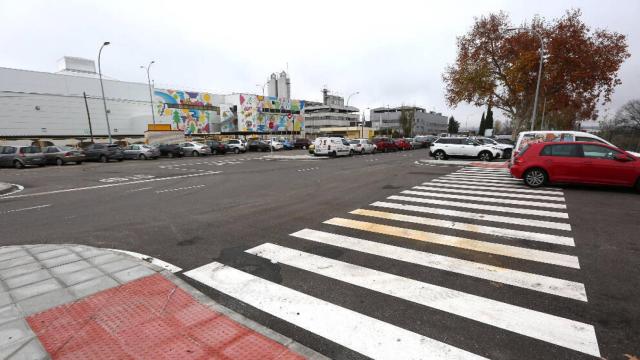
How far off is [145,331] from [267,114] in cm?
8172

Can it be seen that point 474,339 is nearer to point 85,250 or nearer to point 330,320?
point 330,320

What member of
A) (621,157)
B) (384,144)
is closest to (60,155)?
(384,144)

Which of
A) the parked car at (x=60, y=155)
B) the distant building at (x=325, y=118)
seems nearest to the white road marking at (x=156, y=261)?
the parked car at (x=60, y=155)

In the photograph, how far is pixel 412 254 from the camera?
4.86 m

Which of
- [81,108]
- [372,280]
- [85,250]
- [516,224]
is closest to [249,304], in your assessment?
[372,280]

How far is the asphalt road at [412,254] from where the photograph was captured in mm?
2979

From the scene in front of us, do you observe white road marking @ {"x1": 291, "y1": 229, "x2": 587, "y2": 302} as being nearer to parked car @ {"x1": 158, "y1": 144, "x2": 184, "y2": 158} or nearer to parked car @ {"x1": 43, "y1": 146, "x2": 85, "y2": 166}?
parked car @ {"x1": 43, "y1": 146, "x2": 85, "y2": 166}

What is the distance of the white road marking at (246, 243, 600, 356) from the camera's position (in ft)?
9.57

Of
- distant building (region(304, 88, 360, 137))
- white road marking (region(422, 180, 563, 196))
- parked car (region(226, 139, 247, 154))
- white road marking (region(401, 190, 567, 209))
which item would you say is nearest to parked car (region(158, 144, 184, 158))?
parked car (region(226, 139, 247, 154))

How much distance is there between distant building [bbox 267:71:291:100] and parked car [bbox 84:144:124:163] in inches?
3202

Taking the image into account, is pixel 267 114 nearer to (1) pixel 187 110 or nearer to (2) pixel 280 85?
(1) pixel 187 110

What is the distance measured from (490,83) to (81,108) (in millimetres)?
65175

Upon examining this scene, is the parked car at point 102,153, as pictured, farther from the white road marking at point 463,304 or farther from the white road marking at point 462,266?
the white road marking at point 463,304

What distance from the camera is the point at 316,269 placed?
14.3 ft
